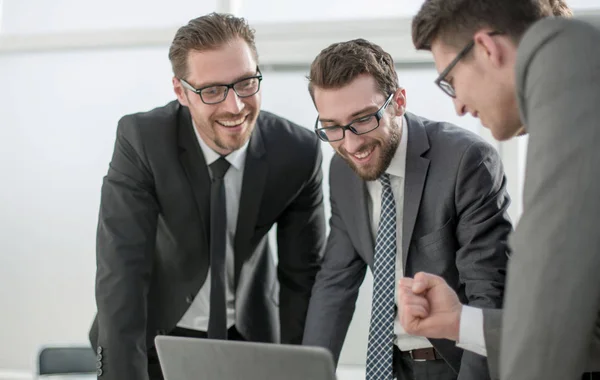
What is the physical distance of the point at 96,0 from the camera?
4.12 metres

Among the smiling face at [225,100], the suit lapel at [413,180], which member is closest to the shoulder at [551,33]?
the suit lapel at [413,180]

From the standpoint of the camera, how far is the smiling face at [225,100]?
2.59 meters

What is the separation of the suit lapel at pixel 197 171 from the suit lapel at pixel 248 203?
0.11 meters

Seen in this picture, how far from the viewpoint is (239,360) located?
4.95ft

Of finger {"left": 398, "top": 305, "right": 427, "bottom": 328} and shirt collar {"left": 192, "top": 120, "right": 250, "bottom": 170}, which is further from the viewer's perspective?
shirt collar {"left": 192, "top": 120, "right": 250, "bottom": 170}

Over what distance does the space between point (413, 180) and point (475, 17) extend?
905 mm

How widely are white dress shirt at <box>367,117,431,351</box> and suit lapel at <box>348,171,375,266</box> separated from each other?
26 millimetres

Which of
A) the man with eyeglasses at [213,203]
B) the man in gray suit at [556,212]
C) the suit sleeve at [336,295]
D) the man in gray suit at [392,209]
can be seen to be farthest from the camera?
the man with eyeglasses at [213,203]

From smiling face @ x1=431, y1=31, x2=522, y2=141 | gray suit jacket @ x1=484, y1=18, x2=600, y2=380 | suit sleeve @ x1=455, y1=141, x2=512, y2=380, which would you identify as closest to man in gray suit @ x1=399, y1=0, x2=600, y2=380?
gray suit jacket @ x1=484, y1=18, x2=600, y2=380

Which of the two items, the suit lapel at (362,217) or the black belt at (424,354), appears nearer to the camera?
the black belt at (424,354)

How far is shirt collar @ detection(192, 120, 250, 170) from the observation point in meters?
2.68

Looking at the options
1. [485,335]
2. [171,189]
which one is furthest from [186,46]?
[485,335]

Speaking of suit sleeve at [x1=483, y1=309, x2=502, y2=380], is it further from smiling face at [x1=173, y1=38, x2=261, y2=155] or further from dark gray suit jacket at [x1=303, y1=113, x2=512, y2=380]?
smiling face at [x1=173, y1=38, x2=261, y2=155]

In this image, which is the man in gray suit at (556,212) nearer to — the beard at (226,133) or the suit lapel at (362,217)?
the suit lapel at (362,217)
